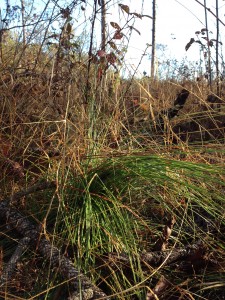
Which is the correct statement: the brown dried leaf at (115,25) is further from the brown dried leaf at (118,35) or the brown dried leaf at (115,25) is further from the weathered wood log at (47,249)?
the weathered wood log at (47,249)

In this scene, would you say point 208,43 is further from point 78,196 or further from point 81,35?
point 78,196

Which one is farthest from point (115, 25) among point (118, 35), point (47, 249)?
point (47, 249)

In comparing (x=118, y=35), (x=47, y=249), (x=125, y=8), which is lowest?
(x=47, y=249)

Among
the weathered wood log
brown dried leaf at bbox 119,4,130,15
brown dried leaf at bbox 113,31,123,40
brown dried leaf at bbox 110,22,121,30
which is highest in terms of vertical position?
brown dried leaf at bbox 119,4,130,15

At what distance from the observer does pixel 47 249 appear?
5.62 feet

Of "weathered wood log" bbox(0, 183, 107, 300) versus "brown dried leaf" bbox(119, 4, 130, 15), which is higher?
"brown dried leaf" bbox(119, 4, 130, 15)

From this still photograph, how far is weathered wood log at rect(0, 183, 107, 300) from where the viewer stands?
151 cm

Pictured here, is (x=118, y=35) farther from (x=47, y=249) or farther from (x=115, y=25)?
(x=47, y=249)

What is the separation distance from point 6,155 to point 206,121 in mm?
1935

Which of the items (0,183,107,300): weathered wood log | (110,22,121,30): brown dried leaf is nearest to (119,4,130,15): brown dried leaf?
(110,22,121,30): brown dried leaf

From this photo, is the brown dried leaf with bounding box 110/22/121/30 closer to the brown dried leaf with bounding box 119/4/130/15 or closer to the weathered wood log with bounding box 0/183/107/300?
the brown dried leaf with bounding box 119/4/130/15

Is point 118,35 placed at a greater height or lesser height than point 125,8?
lesser

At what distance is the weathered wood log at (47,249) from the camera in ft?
4.96

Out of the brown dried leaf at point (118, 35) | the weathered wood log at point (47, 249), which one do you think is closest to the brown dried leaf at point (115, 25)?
the brown dried leaf at point (118, 35)
